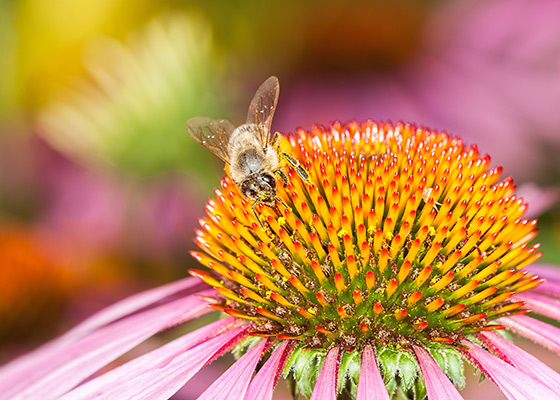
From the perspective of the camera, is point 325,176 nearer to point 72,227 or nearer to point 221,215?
point 221,215

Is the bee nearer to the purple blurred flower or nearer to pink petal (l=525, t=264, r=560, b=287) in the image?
pink petal (l=525, t=264, r=560, b=287)

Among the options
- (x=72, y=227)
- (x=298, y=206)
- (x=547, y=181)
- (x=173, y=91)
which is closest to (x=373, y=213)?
(x=298, y=206)

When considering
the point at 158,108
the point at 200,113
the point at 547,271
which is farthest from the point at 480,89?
the point at 547,271

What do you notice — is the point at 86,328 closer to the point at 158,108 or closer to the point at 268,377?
the point at 268,377

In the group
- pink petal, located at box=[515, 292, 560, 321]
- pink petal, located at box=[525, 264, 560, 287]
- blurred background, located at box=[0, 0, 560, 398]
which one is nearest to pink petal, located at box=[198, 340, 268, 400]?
pink petal, located at box=[515, 292, 560, 321]

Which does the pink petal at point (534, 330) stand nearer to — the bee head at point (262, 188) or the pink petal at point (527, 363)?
the pink petal at point (527, 363)

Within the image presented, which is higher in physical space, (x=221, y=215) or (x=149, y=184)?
(x=149, y=184)

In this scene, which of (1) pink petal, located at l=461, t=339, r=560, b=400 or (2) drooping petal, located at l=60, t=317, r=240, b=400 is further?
(2) drooping petal, located at l=60, t=317, r=240, b=400
